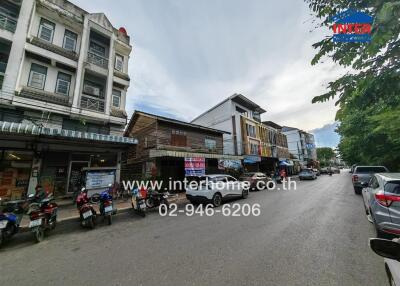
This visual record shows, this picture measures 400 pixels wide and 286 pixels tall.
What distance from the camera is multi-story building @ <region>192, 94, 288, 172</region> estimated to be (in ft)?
83.8

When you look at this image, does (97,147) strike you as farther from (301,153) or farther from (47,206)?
(301,153)

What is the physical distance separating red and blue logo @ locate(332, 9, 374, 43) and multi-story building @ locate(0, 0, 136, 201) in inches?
454

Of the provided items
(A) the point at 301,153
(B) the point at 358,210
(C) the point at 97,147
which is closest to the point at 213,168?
(C) the point at 97,147

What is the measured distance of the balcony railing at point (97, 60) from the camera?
43.3ft

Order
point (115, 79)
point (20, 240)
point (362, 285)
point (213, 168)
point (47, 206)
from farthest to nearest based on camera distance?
point (213, 168) < point (115, 79) < point (47, 206) < point (20, 240) < point (362, 285)

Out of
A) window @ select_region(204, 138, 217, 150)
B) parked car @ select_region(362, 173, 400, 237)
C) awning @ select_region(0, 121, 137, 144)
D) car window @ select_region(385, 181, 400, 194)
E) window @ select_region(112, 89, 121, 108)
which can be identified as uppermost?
window @ select_region(112, 89, 121, 108)

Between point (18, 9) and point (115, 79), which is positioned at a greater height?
point (18, 9)

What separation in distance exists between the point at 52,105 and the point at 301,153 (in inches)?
2216

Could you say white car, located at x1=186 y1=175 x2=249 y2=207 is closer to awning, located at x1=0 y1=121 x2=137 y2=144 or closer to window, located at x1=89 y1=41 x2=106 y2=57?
awning, located at x1=0 y1=121 x2=137 y2=144

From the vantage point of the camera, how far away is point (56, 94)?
11586 millimetres

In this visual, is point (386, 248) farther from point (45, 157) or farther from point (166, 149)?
point (45, 157)

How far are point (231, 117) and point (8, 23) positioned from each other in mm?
22941

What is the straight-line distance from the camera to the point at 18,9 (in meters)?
11.1

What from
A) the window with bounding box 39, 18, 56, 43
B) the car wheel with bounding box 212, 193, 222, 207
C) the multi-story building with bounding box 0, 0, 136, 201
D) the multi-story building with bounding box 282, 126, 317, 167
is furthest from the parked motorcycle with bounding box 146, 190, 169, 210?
the multi-story building with bounding box 282, 126, 317, 167
